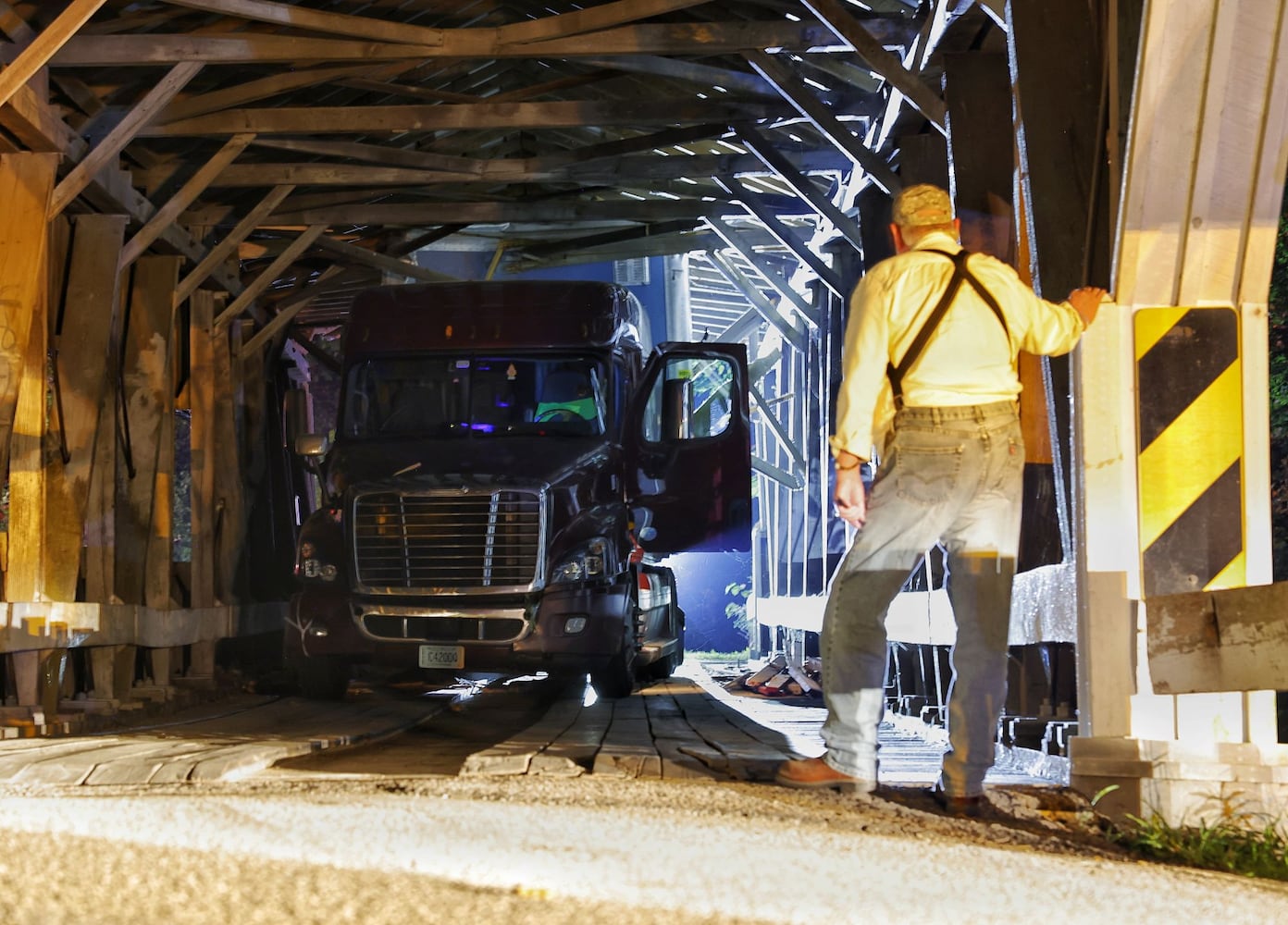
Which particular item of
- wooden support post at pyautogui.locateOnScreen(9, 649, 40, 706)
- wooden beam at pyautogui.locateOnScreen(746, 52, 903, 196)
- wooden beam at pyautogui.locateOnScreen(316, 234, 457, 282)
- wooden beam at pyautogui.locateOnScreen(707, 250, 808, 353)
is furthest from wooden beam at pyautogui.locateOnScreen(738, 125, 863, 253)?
wooden support post at pyautogui.locateOnScreen(9, 649, 40, 706)

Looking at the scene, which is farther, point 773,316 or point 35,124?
point 773,316

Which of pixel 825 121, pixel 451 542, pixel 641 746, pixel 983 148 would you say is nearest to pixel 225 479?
pixel 451 542

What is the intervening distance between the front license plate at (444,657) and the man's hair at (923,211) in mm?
6201

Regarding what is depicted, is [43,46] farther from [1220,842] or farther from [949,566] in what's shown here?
[1220,842]

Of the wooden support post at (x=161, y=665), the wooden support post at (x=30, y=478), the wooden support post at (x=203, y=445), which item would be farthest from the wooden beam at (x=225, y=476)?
the wooden support post at (x=30, y=478)

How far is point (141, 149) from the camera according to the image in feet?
40.6

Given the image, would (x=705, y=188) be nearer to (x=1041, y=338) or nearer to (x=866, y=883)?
(x=1041, y=338)

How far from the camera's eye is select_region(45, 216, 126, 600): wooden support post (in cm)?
985

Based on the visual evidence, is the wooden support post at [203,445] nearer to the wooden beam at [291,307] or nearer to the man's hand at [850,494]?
the wooden beam at [291,307]

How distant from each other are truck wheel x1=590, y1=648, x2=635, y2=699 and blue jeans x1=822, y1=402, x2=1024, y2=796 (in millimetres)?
5904

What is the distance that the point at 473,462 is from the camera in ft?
35.5

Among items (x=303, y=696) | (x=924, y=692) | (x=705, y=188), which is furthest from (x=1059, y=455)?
(x=705, y=188)

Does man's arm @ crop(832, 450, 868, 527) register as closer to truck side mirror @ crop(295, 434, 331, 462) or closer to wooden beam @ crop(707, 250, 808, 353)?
truck side mirror @ crop(295, 434, 331, 462)

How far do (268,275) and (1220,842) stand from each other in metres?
11.7
